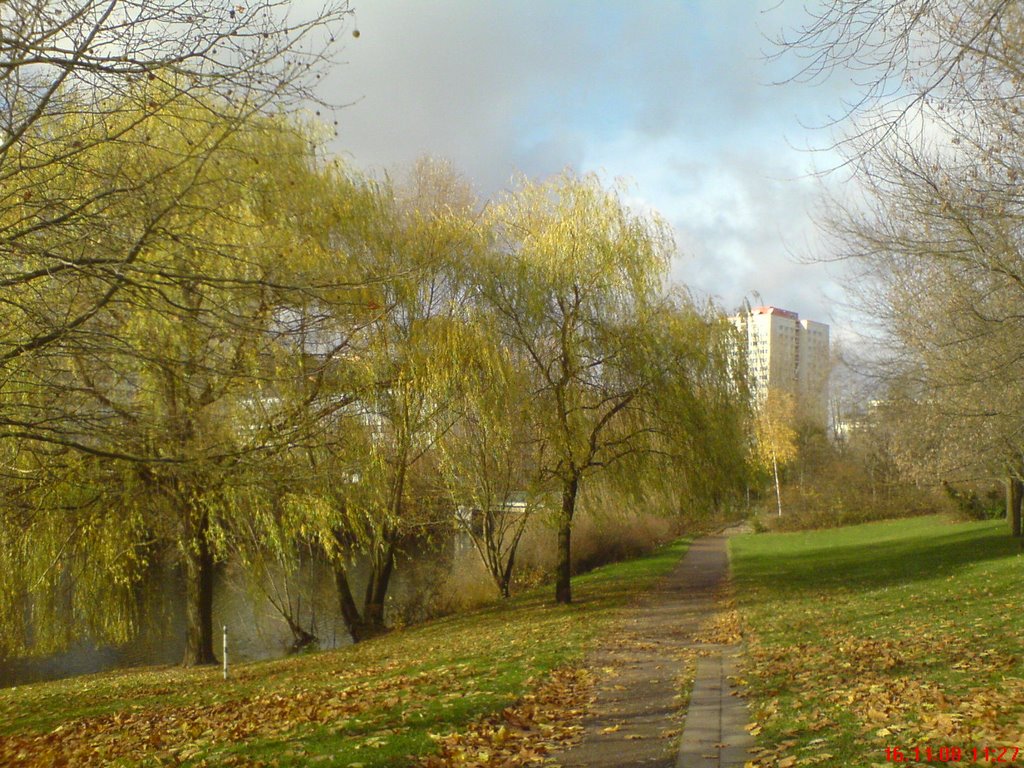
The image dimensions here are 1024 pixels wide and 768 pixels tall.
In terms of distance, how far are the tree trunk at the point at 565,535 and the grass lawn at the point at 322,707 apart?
102 inches

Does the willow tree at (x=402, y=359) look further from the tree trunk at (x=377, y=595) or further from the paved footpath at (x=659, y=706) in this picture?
the paved footpath at (x=659, y=706)

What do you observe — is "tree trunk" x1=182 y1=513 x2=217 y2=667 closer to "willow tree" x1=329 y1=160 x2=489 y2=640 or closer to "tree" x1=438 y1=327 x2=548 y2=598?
"willow tree" x1=329 y1=160 x2=489 y2=640

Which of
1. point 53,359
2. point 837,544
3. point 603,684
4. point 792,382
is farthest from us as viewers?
point 792,382

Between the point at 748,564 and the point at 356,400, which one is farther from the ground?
the point at 356,400

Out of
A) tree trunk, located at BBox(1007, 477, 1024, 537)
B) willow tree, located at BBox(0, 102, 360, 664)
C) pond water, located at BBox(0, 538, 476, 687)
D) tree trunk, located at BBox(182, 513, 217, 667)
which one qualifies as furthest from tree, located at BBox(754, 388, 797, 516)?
willow tree, located at BBox(0, 102, 360, 664)

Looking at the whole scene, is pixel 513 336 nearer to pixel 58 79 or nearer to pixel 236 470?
pixel 236 470

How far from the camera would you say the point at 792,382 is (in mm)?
73438

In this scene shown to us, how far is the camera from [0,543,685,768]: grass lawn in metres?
6.54

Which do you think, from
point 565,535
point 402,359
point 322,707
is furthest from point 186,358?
point 565,535

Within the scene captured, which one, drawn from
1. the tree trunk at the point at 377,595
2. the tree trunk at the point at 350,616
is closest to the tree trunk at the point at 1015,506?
the tree trunk at the point at 377,595

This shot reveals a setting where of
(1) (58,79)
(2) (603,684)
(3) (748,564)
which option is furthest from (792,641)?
(3) (748,564)

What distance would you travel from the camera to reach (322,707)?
26.4ft

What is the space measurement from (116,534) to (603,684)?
7572mm

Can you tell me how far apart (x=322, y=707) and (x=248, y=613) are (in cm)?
1485
